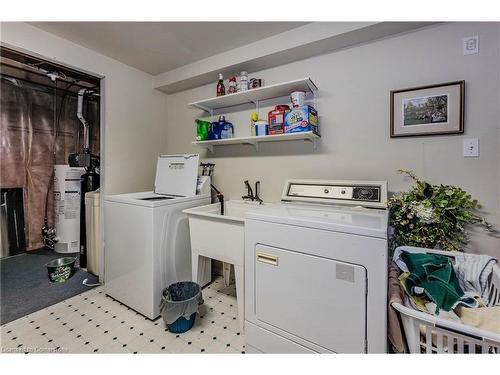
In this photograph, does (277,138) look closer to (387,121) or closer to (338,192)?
(338,192)

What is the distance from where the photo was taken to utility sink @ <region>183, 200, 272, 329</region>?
168 centimetres

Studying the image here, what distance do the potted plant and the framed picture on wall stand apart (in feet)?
1.28

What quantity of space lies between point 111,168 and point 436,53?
2.96 metres

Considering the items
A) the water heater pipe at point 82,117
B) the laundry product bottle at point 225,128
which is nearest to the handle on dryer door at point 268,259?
the laundry product bottle at point 225,128

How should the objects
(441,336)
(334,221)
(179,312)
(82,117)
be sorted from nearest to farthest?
(441,336), (334,221), (179,312), (82,117)

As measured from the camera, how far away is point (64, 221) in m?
3.29

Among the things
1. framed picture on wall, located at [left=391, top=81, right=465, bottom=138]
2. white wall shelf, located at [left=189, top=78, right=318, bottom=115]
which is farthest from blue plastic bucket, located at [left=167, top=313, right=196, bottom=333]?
framed picture on wall, located at [left=391, top=81, right=465, bottom=138]

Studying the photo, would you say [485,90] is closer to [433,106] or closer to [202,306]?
[433,106]

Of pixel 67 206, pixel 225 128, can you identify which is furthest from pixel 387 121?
pixel 67 206

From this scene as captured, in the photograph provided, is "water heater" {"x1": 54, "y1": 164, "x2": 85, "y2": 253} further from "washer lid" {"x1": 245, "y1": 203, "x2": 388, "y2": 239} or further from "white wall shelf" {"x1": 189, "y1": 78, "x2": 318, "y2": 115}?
"washer lid" {"x1": 245, "y1": 203, "x2": 388, "y2": 239}

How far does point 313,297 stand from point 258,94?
1731 mm

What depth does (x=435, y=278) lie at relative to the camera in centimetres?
121

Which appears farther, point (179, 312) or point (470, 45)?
point (179, 312)
